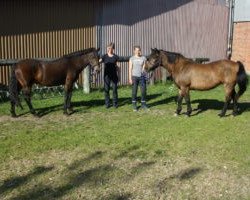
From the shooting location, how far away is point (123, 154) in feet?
25.5

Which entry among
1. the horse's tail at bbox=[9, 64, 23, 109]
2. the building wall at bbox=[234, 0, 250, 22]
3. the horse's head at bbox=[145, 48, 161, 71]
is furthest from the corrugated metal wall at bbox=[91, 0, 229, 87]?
the horse's tail at bbox=[9, 64, 23, 109]

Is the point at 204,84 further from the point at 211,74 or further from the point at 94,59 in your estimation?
the point at 94,59

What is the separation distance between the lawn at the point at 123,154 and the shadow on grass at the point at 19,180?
0.01 meters

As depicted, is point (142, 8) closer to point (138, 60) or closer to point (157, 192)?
point (138, 60)

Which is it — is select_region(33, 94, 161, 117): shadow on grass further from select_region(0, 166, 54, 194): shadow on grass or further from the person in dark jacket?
select_region(0, 166, 54, 194): shadow on grass

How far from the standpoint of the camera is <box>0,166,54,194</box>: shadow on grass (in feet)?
20.3

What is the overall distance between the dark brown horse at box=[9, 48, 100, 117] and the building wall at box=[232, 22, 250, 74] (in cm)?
1529

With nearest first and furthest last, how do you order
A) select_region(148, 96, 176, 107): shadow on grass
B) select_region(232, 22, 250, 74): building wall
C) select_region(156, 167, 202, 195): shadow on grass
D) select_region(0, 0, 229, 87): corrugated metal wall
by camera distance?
select_region(156, 167, 202, 195): shadow on grass
select_region(148, 96, 176, 107): shadow on grass
select_region(0, 0, 229, 87): corrugated metal wall
select_region(232, 22, 250, 74): building wall

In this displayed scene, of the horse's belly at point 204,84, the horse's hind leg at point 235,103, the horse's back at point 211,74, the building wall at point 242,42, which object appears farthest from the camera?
the building wall at point 242,42

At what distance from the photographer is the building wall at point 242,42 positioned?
2449cm

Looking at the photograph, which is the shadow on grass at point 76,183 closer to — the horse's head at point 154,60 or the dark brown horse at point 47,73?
the dark brown horse at point 47,73

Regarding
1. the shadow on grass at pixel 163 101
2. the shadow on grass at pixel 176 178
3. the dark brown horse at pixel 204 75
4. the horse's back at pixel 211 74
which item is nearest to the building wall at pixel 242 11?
the shadow on grass at pixel 163 101

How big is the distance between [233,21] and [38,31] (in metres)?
13.1

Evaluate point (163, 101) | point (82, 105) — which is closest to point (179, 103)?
point (163, 101)
